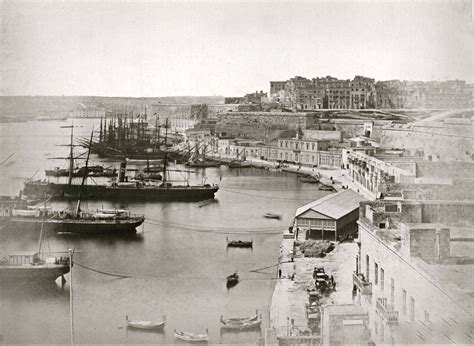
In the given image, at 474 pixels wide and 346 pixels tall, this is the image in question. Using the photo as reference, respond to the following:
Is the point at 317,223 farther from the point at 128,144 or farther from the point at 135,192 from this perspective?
the point at 128,144

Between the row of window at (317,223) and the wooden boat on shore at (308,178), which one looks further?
the wooden boat on shore at (308,178)

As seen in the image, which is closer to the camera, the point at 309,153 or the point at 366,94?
the point at 366,94

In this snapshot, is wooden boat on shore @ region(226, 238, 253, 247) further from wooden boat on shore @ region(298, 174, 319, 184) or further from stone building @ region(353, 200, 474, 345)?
wooden boat on shore @ region(298, 174, 319, 184)

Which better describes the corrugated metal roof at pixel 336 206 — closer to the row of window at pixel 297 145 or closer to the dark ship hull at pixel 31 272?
the dark ship hull at pixel 31 272

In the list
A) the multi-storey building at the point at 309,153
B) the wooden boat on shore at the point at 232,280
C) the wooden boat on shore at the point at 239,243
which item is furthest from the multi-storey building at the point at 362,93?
the wooden boat on shore at the point at 232,280

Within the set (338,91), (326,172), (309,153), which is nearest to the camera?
(326,172)

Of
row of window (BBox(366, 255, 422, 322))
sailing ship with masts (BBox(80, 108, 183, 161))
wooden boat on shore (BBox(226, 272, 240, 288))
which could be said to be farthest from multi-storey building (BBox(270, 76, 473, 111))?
row of window (BBox(366, 255, 422, 322))

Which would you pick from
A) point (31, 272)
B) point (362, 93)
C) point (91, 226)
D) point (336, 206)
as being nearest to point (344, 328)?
point (31, 272)
